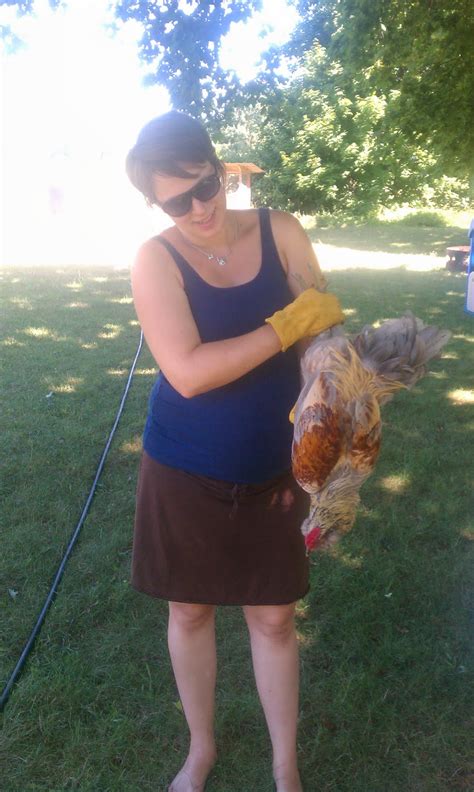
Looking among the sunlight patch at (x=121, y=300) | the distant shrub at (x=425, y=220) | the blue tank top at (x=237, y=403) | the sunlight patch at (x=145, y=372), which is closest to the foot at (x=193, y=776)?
the blue tank top at (x=237, y=403)

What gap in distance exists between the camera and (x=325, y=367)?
186cm

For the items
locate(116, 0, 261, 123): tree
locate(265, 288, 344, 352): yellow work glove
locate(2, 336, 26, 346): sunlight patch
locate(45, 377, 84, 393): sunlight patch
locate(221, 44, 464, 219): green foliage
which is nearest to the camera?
locate(265, 288, 344, 352): yellow work glove

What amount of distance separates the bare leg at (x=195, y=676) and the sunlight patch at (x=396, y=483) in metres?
2.50

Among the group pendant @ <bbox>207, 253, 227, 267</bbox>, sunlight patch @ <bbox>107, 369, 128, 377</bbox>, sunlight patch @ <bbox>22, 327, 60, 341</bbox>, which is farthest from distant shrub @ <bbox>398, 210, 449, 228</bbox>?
pendant @ <bbox>207, 253, 227, 267</bbox>

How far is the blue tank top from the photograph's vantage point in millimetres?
1934

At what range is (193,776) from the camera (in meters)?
2.54

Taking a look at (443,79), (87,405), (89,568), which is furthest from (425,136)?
(89,568)

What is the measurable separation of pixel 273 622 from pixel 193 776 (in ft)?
2.74

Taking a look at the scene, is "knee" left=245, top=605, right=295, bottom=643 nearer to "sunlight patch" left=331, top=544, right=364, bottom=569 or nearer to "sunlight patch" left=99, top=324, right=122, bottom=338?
"sunlight patch" left=331, top=544, right=364, bottom=569

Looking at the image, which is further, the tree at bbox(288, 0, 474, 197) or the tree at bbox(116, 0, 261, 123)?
the tree at bbox(288, 0, 474, 197)

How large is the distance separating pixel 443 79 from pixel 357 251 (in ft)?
31.4

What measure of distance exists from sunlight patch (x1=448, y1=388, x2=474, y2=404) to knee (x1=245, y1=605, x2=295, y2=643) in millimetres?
4469

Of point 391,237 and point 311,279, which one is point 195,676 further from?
point 391,237

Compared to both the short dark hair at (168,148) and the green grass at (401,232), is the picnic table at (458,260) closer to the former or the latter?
the green grass at (401,232)
